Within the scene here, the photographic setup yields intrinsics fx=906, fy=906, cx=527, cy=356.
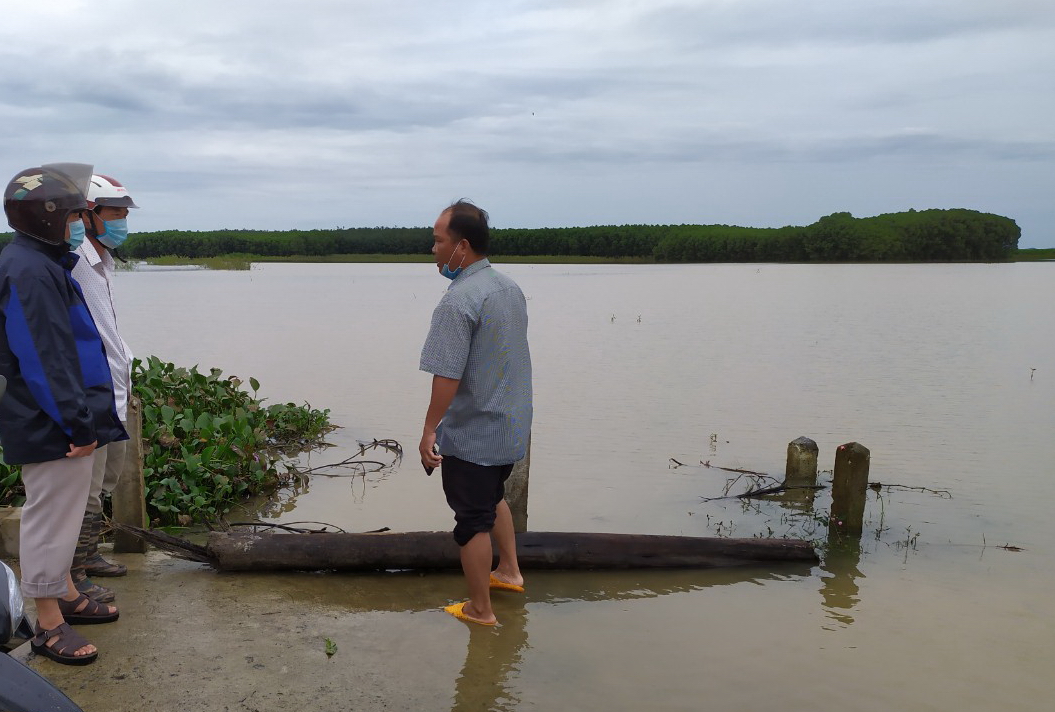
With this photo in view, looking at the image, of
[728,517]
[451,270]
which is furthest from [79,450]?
[728,517]

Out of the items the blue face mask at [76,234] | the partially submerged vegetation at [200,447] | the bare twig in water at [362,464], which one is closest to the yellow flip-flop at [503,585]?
the partially submerged vegetation at [200,447]

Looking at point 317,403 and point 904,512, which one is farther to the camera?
point 317,403

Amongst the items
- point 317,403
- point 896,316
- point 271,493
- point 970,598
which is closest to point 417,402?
point 317,403

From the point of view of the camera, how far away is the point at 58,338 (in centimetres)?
386

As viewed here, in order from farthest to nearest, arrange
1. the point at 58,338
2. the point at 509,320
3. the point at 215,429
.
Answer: the point at 215,429, the point at 509,320, the point at 58,338

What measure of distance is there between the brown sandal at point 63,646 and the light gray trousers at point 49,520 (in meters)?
0.22

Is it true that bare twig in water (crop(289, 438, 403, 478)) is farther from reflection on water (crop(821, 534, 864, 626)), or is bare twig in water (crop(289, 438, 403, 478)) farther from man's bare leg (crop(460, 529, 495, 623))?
reflection on water (crop(821, 534, 864, 626))

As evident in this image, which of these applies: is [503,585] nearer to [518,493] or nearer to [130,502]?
[518,493]

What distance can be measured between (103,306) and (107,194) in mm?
600

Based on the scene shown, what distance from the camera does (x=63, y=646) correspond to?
13.6 feet

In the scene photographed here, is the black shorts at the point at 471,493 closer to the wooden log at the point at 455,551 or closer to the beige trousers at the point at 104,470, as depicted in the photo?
the wooden log at the point at 455,551

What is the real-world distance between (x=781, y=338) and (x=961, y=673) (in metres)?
20.2

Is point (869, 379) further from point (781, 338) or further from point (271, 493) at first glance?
point (271, 493)

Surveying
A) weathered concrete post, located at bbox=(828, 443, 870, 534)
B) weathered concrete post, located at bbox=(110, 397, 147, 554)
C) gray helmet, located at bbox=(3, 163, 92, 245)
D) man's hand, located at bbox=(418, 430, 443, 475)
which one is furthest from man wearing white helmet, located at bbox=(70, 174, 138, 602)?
weathered concrete post, located at bbox=(828, 443, 870, 534)
